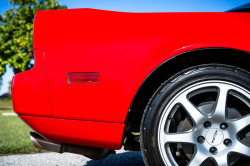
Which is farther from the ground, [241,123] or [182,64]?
[182,64]

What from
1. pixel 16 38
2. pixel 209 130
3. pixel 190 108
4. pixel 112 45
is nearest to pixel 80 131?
pixel 112 45

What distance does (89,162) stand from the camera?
2398 millimetres

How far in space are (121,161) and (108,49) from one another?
5.46 ft

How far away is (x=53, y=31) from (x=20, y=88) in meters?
0.47

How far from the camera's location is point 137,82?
134 centimetres

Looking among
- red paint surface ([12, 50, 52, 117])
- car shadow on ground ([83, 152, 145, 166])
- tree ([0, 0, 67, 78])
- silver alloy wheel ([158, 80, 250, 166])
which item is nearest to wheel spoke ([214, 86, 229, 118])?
silver alloy wheel ([158, 80, 250, 166])

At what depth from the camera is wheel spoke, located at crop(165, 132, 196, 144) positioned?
134cm

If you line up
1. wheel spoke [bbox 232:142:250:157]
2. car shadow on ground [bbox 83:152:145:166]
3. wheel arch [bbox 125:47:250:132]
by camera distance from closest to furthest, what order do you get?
wheel spoke [bbox 232:142:250:157] < wheel arch [bbox 125:47:250:132] < car shadow on ground [bbox 83:152:145:166]

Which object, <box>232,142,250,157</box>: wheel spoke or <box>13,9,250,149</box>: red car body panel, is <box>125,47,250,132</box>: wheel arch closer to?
<box>13,9,250,149</box>: red car body panel

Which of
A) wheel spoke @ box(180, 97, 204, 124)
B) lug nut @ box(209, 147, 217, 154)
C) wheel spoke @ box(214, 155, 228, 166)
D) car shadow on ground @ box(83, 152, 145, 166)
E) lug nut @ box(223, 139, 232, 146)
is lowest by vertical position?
car shadow on ground @ box(83, 152, 145, 166)

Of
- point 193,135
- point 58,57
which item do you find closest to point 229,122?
point 193,135

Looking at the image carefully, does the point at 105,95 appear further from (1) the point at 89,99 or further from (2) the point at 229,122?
(2) the point at 229,122

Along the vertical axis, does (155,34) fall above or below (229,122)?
above

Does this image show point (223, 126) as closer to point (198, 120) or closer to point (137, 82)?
point (198, 120)
